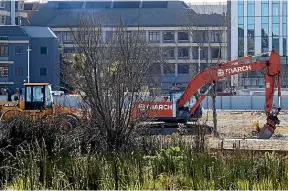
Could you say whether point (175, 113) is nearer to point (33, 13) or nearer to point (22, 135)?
point (22, 135)

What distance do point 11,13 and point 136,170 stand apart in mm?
57710

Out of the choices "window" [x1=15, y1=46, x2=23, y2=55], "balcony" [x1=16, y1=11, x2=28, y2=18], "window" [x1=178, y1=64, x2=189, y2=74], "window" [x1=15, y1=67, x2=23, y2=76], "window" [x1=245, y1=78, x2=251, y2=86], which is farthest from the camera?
"balcony" [x1=16, y1=11, x2=28, y2=18]

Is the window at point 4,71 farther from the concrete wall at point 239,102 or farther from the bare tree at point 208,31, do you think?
the bare tree at point 208,31

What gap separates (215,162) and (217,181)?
625 millimetres

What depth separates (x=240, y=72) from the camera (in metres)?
22.2

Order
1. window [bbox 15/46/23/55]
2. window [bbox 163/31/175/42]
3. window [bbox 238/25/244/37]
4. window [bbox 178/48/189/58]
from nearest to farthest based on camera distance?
1. window [bbox 15/46/23/55]
2. window [bbox 238/25/244/37]
3. window [bbox 178/48/189/58]
4. window [bbox 163/31/175/42]

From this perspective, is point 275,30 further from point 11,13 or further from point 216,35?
point 11,13

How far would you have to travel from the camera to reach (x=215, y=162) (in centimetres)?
924

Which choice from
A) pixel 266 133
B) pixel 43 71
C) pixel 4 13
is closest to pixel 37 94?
pixel 266 133

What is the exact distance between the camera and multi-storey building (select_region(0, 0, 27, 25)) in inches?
2486

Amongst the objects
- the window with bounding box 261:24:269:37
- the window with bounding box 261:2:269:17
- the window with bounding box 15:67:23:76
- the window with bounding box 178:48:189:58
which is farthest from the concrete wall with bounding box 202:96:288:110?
the window with bounding box 15:67:23:76

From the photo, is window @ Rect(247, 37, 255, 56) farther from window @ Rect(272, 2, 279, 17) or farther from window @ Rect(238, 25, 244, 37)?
window @ Rect(272, 2, 279, 17)

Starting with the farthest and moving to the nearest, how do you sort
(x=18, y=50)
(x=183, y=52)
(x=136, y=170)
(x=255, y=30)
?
1. (x=183, y=52)
2. (x=255, y=30)
3. (x=18, y=50)
4. (x=136, y=170)

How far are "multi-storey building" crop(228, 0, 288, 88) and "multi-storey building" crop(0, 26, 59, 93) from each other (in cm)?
1743
